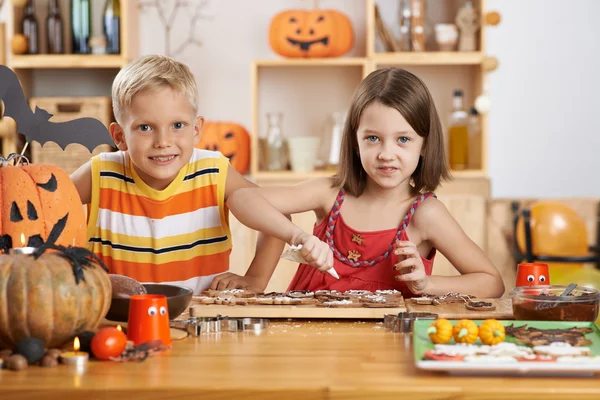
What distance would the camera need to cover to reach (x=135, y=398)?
88 centimetres

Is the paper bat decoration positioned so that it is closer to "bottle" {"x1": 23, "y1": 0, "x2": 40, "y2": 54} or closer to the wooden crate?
the wooden crate

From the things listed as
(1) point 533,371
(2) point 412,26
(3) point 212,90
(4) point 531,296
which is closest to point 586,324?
(4) point 531,296

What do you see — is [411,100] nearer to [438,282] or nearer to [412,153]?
[412,153]

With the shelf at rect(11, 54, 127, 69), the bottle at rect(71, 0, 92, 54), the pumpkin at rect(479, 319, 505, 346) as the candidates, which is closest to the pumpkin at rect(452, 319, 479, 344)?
the pumpkin at rect(479, 319, 505, 346)

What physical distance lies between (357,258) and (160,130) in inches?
20.7

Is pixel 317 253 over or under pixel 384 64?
under

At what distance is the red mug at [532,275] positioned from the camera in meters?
1.45

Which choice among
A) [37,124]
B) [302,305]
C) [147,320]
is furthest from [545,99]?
[147,320]

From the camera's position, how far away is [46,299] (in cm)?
100

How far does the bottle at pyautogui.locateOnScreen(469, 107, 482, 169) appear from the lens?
11.8 ft

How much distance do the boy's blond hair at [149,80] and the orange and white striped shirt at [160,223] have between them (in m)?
0.19

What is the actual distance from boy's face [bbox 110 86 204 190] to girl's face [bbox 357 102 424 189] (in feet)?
1.28

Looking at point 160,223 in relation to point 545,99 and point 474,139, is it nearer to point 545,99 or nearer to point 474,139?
point 474,139

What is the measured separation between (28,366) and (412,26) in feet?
9.40
